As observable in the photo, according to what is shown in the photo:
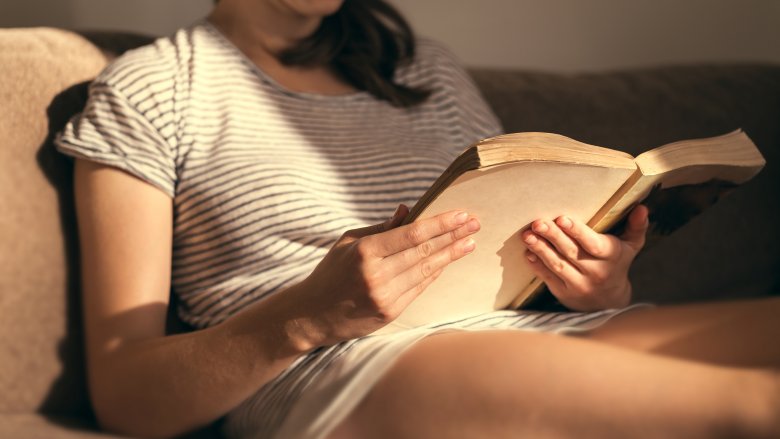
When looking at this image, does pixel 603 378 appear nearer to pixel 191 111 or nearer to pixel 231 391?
pixel 231 391

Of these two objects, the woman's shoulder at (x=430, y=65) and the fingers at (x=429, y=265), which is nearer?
the fingers at (x=429, y=265)

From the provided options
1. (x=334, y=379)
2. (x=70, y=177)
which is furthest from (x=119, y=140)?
(x=334, y=379)

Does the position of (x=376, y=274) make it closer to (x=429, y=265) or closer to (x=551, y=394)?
(x=429, y=265)

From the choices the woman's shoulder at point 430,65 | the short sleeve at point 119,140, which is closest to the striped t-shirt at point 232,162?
the short sleeve at point 119,140

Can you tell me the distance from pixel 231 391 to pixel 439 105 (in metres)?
0.60

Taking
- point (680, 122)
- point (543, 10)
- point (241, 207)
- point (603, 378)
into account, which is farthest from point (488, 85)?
point (603, 378)

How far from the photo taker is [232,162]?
0.98 m

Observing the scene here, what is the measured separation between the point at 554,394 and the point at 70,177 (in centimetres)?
65

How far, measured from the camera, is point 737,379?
0.62 metres

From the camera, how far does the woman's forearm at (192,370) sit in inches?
31.0

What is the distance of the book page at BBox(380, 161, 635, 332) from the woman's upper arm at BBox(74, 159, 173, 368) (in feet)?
0.86

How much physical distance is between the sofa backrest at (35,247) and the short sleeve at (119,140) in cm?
4

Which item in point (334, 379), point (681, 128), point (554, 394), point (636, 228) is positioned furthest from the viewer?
point (681, 128)

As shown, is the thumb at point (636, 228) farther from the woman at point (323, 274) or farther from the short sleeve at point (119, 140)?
the short sleeve at point (119, 140)
